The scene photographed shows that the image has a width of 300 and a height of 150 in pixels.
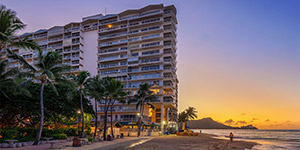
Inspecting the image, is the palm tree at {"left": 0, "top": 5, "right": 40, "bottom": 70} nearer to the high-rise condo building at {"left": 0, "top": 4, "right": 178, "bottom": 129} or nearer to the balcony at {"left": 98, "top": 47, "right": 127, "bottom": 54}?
the high-rise condo building at {"left": 0, "top": 4, "right": 178, "bottom": 129}

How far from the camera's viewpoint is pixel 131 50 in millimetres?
78250

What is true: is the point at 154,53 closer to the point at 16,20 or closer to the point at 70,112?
the point at 70,112

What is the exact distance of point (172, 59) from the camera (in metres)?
75.3

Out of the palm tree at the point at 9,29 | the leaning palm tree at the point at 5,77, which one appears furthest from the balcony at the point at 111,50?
the palm tree at the point at 9,29

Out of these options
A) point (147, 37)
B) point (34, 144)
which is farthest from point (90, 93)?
point (147, 37)

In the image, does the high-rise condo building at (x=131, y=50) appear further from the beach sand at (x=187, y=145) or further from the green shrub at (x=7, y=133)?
the green shrub at (x=7, y=133)

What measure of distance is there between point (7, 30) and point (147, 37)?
59226mm

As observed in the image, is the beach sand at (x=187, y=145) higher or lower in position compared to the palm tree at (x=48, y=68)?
lower

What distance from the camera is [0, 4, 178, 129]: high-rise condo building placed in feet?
239

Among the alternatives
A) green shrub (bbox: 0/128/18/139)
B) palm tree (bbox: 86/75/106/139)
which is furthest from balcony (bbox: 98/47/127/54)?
green shrub (bbox: 0/128/18/139)

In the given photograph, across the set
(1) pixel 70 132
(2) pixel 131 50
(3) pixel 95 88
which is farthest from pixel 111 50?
(1) pixel 70 132

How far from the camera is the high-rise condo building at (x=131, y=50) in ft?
239

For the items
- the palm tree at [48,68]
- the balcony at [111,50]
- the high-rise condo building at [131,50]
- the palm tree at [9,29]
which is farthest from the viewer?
the balcony at [111,50]

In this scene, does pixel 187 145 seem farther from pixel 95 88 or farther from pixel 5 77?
pixel 5 77
